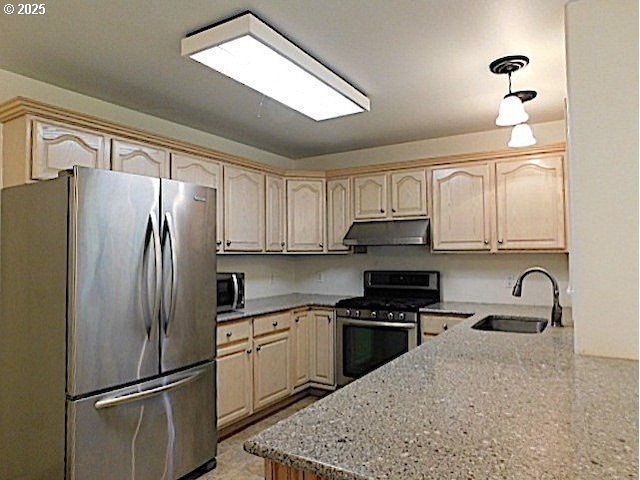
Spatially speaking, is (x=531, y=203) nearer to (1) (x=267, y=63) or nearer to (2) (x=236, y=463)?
(1) (x=267, y=63)

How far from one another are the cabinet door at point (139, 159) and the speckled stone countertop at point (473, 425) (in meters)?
2.13

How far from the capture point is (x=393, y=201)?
3.91m

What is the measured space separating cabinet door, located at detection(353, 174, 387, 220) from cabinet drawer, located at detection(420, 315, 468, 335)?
1.07 metres

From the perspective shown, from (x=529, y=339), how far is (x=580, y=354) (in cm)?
32

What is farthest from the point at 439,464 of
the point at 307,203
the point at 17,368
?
the point at 307,203

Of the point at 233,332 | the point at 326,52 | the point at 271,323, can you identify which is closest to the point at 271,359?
the point at 271,323

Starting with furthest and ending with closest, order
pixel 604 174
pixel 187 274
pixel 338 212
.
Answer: pixel 338 212 → pixel 187 274 → pixel 604 174

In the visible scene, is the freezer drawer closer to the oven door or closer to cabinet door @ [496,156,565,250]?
the oven door

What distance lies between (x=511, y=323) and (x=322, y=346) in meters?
1.75

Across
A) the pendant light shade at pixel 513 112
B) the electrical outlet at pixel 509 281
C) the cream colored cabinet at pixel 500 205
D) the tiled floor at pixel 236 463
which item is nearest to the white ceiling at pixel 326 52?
the pendant light shade at pixel 513 112

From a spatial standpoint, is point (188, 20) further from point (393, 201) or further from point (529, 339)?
point (393, 201)

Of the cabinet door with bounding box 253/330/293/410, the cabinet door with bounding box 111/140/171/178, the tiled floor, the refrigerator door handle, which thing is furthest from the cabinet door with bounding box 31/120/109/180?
the tiled floor

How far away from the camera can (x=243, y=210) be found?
3.63m

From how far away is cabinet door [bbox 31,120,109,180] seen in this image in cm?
225
